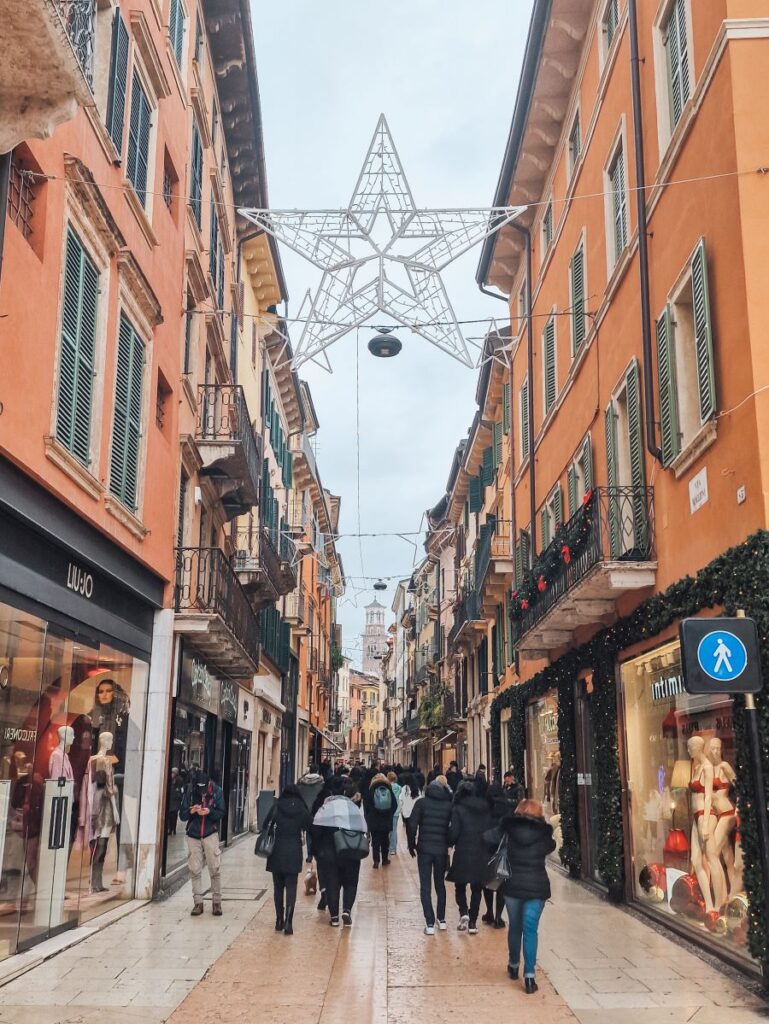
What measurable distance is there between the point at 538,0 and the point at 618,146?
4536 mm

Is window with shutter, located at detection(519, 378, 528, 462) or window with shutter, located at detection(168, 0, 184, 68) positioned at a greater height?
window with shutter, located at detection(168, 0, 184, 68)

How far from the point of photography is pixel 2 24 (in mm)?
6121

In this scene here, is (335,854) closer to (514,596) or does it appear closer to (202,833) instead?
(202,833)

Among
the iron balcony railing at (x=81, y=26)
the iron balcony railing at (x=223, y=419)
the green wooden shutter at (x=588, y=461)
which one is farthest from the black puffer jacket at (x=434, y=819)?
the iron balcony railing at (x=223, y=419)

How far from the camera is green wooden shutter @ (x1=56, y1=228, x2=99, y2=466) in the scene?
10305mm

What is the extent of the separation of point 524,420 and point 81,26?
1723cm

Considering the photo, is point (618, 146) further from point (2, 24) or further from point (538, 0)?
point (2, 24)

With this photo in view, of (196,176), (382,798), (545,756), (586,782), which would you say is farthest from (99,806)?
(196,176)

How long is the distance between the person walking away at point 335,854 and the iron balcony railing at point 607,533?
4086 mm

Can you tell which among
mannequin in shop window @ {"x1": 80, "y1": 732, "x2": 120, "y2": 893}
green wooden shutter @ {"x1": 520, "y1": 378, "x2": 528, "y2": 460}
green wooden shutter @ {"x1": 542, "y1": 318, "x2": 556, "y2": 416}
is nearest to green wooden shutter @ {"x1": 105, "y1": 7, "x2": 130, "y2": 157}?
mannequin in shop window @ {"x1": 80, "y1": 732, "x2": 120, "y2": 893}

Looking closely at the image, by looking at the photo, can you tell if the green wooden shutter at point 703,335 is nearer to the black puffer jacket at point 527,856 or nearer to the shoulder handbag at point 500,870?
the black puffer jacket at point 527,856

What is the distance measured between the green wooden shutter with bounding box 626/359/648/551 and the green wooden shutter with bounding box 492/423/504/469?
49.4 feet

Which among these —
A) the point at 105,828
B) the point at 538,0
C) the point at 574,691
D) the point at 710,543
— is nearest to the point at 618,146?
the point at 538,0

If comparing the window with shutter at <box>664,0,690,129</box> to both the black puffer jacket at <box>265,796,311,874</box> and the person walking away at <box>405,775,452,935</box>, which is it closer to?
the person walking away at <box>405,775,452,935</box>
